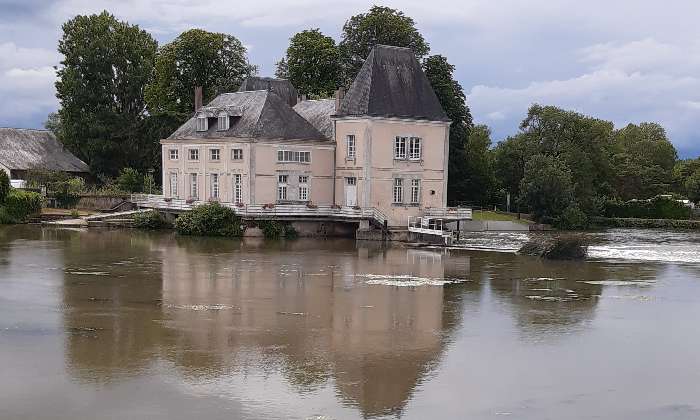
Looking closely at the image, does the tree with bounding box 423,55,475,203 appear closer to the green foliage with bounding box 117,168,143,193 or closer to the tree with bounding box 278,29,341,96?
the tree with bounding box 278,29,341,96

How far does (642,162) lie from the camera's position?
260 ft

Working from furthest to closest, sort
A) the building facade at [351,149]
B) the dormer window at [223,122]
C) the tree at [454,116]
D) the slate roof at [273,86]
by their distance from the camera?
the tree at [454,116] < the slate roof at [273,86] < the dormer window at [223,122] < the building facade at [351,149]

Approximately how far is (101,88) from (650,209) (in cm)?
4235

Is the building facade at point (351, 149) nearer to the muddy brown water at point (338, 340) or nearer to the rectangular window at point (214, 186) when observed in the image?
the rectangular window at point (214, 186)

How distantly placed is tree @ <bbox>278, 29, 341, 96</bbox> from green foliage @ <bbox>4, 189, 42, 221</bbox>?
21184mm

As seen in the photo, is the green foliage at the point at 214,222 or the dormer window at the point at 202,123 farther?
the dormer window at the point at 202,123

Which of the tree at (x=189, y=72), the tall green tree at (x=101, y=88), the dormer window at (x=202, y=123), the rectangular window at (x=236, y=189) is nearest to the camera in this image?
the rectangular window at (x=236, y=189)

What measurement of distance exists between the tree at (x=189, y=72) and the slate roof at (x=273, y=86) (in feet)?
26.8

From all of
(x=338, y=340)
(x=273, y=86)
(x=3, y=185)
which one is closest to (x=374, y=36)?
(x=273, y=86)

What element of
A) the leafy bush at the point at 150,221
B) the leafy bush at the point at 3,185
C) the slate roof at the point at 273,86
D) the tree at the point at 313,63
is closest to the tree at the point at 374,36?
the tree at the point at 313,63

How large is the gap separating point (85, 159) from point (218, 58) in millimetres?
13415

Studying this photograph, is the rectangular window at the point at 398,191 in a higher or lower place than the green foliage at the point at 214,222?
higher

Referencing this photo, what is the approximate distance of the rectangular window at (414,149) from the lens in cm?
4304

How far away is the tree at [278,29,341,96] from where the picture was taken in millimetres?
59969
